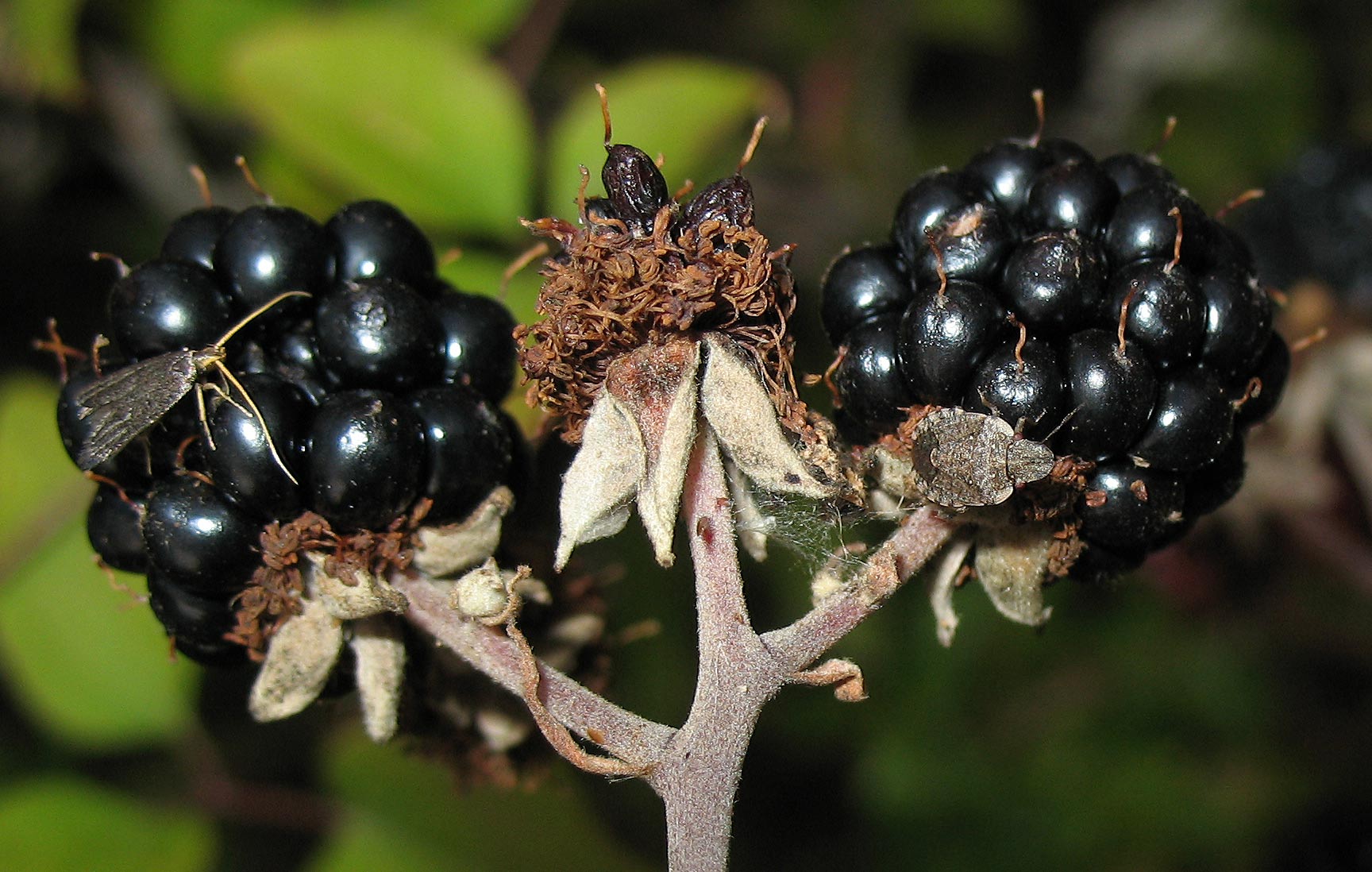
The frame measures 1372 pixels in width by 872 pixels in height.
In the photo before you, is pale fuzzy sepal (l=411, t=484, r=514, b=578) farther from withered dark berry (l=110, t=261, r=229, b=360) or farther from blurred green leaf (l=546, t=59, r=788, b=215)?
blurred green leaf (l=546, t=59, r=788, b=215)

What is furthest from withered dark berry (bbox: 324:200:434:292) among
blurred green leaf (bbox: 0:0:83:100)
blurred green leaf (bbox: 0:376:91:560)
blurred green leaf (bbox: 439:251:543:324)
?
blurred green leaf (bbox: 0:0:83:100)

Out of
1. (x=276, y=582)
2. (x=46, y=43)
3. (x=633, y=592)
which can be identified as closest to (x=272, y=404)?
(x=276, y=582)

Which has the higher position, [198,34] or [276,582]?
[198,34]

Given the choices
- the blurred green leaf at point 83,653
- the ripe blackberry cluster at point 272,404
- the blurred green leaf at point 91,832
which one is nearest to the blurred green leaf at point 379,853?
the blurred green leaf at point 91,832

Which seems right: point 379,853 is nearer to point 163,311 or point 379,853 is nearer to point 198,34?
point 163,311

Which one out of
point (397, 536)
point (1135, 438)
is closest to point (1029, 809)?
point (1135, 438)

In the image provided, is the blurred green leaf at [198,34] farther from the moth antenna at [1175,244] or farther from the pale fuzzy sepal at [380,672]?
the moth antenna at [1175,244]
